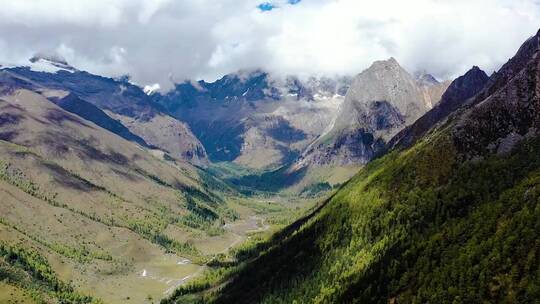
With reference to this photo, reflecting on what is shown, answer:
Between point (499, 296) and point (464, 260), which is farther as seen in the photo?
point (464, 260)

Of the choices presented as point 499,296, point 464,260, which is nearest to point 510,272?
point 499,296

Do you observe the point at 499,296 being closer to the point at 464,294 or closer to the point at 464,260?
the point at 464,294

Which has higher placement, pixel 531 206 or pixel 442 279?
pixel 531 206

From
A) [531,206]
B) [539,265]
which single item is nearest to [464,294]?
[539,265]

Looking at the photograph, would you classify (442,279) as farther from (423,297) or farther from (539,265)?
(539,265)

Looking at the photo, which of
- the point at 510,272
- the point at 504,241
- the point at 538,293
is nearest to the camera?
the point at 538,293

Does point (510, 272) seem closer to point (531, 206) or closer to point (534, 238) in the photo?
point (534, 238)

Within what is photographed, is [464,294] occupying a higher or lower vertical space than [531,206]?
lower

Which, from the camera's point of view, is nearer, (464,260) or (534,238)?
(534,238)

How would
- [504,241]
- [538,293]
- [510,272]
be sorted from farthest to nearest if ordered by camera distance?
[504,241]
[510,272]
[538,293]
